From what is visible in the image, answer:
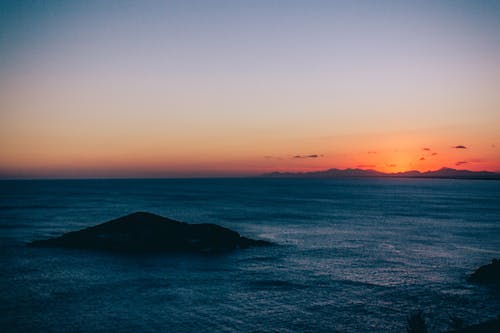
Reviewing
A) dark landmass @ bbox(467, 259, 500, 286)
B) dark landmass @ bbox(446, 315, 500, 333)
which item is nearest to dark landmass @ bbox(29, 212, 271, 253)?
dark landmass @ bbox(467, 259, 500, 286)

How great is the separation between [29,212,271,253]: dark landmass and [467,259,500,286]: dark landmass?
28.9m

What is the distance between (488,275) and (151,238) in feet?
138

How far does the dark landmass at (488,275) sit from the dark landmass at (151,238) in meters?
28.9

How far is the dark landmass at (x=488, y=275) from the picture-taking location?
39531mm

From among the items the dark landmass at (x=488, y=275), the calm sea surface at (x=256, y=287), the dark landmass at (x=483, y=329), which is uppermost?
the dark landmass at (x=483, y=329)

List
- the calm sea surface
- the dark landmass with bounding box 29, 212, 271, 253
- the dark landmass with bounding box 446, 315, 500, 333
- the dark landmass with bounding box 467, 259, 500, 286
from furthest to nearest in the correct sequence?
the dark landmass with bounding box 29, 212, 271, 253 → the dark landmass with bounding box 467, 259, 500, 286 → the calm sea surface → the dark landmass with bounding box 446, 315, 500, 333

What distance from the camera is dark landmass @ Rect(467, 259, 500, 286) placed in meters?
39.5

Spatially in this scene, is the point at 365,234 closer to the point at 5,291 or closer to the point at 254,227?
the point at 254,227

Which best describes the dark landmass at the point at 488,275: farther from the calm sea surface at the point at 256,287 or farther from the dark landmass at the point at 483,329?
the dark landmass at the point at 483,329

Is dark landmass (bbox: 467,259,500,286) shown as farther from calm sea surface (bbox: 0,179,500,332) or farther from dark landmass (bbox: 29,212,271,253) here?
dark landmass (bbox: 29,212,271,253)

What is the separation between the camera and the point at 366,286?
129 feet

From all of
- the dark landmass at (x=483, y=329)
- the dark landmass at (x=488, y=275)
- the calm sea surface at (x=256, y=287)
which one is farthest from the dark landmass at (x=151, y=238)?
the dark landmass at (x=483, y=329)

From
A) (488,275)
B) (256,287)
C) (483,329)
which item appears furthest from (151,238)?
(483,329)

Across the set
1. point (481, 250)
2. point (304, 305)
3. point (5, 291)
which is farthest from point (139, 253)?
point (481, 250)
